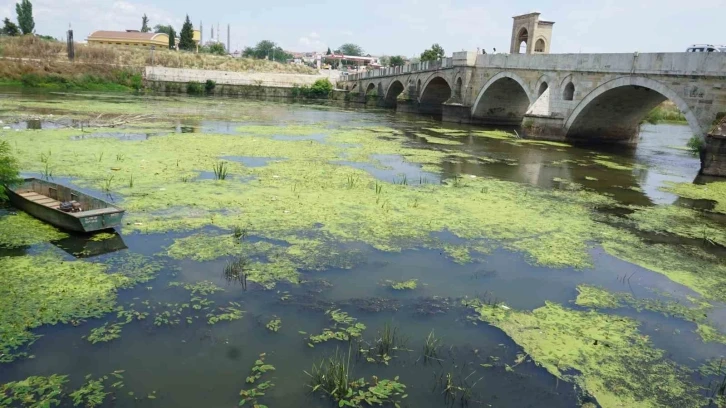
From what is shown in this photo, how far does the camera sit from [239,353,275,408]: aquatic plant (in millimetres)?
4027

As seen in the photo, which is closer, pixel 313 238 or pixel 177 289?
pixel 177 289

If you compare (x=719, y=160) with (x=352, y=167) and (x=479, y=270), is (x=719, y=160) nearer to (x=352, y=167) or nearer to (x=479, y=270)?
(x=352, y=167)

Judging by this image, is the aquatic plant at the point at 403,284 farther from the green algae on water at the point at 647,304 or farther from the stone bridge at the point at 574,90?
the stone bridge at the point at 574,90

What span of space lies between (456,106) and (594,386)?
2813 cm

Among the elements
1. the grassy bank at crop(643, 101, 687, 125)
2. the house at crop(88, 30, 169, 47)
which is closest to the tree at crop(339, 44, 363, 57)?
the house at crop(88, 30, 169, 47)

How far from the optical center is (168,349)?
4.66 m

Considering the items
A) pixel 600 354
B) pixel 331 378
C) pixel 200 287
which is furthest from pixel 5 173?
pixel 600 354

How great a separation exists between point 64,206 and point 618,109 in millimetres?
21042

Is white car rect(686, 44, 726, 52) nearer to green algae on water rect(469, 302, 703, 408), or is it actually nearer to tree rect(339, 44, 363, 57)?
green algae on water rect(469, 302, 703, 408)

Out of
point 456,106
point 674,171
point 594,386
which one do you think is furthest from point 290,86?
point 594,386

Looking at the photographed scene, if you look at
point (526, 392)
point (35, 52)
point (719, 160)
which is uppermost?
point (35, 52)

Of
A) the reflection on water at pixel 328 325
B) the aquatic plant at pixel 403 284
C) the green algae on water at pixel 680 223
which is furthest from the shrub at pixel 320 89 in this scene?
the aquatic plant at pixel 403 284

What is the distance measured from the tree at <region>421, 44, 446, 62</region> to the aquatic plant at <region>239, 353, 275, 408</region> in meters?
57.6

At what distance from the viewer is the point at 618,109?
71.7 ft
